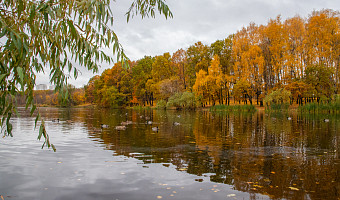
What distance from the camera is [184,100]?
46.3m

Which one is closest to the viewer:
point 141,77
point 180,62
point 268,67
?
point 268,67

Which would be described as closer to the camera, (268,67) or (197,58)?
(268,67)

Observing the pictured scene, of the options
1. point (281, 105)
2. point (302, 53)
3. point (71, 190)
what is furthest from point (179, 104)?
point (71, 190)

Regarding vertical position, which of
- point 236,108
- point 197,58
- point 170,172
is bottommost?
point 170,172

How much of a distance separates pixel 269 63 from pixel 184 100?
1713cm

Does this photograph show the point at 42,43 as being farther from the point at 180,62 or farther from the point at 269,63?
the point at 180,62

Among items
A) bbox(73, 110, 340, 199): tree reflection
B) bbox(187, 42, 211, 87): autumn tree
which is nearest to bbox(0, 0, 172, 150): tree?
bbox(73, 110, 340, 199): tree reflection

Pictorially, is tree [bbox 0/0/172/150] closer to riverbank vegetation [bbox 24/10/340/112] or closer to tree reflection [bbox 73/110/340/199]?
tree reflection [bbox 73/110/340/199]

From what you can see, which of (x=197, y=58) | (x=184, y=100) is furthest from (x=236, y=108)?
(x=197, y=58)

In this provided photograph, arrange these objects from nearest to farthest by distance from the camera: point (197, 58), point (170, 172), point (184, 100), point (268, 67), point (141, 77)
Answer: point (170, 172) → point (268, 67) → point (184, 100) → point (197, 58) → point (141, 77)

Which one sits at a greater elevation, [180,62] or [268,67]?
[180,62]

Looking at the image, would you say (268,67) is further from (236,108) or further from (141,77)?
(141,77)

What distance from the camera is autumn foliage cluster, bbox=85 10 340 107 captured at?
37312mm

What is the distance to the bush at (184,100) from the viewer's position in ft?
151
